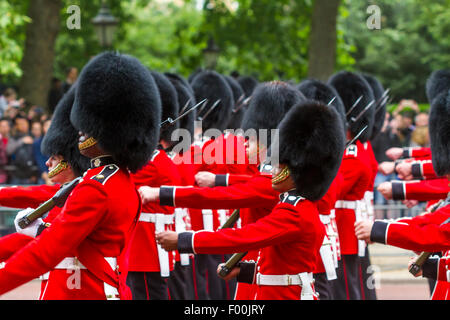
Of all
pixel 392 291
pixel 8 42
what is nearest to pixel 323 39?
pixel 8 42

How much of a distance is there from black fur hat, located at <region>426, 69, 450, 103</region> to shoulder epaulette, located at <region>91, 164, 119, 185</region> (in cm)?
401

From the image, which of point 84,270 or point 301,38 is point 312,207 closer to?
point 84,270

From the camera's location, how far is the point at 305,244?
389 centimetres

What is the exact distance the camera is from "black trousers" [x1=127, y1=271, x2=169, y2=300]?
5.50 metres

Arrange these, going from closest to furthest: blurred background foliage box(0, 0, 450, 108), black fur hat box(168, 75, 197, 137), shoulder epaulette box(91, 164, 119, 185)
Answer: shoulder epaulette box(91, 164, 119, 185) < black fur hat box(168, 75, 197, 137) < blurred background foliage box(0, 0, 450, 108)

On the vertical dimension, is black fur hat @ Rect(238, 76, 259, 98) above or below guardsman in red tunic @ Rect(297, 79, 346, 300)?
above

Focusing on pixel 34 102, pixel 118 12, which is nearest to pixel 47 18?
pixel 34 102

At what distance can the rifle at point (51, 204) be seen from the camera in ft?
12.4

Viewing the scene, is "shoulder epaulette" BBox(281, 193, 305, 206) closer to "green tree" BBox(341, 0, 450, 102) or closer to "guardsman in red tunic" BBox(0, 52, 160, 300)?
"guardsman in red tunic" BBox(0, 52, 160, 300)

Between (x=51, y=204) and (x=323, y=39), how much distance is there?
35.7 feet

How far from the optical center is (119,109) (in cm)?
378

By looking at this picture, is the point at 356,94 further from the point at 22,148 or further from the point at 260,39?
the point at 260,39

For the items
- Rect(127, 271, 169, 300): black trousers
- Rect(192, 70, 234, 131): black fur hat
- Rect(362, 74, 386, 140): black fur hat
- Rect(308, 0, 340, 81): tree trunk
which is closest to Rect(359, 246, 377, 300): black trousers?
Rect(362, 74, 386, 140): black fur hat
